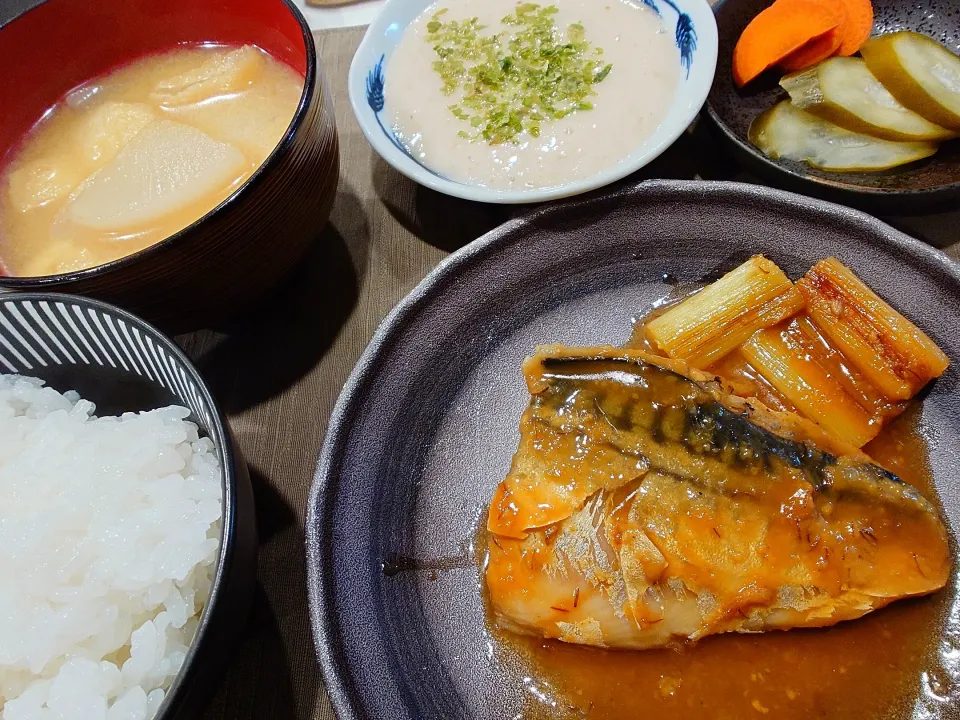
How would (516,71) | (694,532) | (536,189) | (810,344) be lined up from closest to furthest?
(694,532) < (810,344) < (536,189) < (516,71)

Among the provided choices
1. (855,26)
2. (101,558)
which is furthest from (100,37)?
(855,26)

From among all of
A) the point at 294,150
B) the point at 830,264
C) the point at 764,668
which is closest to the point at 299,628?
the point at 764,668

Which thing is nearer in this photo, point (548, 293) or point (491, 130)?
point (548, 293)

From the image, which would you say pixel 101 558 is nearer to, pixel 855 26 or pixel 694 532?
pixel 694 532

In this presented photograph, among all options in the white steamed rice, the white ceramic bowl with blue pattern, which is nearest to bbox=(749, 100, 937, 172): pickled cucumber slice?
the white ceramic bowl with blue pattern

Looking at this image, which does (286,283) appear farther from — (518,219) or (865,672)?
(865,672)

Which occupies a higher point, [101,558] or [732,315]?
[101,558]

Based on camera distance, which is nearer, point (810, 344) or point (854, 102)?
point (810, 344)
